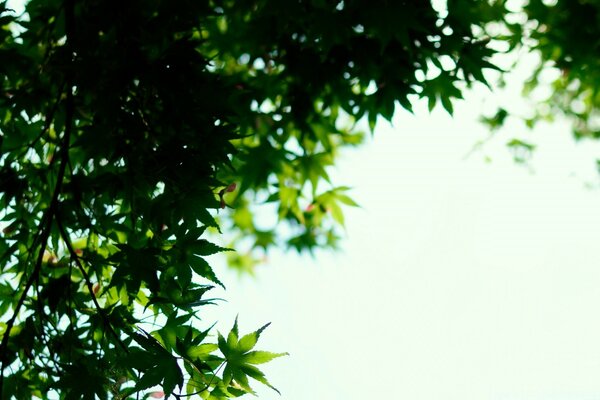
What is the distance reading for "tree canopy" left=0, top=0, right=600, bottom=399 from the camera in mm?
1089

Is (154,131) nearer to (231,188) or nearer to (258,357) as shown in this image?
(231,188)

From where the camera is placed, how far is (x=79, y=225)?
4.35ft

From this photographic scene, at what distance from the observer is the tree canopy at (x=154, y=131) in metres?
1.09

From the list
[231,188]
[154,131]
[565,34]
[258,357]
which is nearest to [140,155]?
[154,131]

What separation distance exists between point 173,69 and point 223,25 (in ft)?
4.72

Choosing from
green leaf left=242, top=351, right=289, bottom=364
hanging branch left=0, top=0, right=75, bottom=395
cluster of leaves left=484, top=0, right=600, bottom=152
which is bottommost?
green leaf left=242, top=351, right=289, bottom=364

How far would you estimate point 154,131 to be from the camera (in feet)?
4.20

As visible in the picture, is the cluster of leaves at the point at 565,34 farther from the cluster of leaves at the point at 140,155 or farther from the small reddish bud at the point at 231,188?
the small reddish bud at the point at 231,188

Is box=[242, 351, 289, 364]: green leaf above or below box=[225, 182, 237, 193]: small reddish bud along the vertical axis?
below

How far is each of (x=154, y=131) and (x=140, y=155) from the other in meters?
0.07

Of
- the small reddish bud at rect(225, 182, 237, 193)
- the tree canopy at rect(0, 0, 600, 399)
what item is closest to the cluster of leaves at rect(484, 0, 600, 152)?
the tree canopy at rect(0, 0, 600, 399)

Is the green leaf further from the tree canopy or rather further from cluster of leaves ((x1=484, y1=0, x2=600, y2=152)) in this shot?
cluster of leaves ((x1=484, y1=0, x2=600, y2=152))

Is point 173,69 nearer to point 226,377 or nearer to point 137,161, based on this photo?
point 137,161

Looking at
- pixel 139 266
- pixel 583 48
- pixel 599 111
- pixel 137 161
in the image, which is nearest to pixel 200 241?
pixel 139 266
